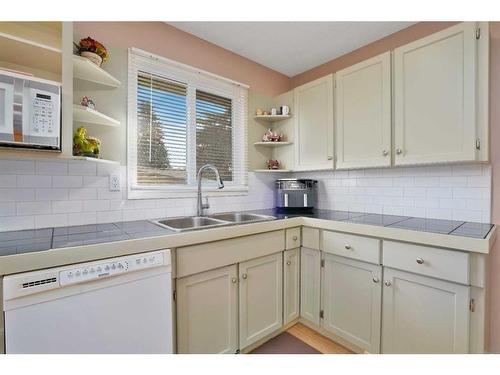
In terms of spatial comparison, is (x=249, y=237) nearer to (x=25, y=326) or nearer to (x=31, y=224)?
(x=25, y=326)

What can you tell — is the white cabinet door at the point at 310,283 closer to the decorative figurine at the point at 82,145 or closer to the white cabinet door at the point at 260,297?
the white cabinet door at the point at 260,297

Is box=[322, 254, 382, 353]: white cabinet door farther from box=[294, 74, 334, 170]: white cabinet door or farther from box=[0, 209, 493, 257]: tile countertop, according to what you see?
box=[294, 74, 334, 170]: white cabinet door

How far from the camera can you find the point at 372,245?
4.98 feet

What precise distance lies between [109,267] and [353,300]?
4.84 feet

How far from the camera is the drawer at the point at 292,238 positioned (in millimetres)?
1825

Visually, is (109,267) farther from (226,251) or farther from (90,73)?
(90,73)

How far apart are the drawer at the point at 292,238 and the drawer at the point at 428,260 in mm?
607

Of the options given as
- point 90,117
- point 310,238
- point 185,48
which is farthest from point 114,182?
point 310,238

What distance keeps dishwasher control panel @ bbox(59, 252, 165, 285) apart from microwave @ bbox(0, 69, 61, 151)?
2.00 feet

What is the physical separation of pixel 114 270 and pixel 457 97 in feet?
6.77

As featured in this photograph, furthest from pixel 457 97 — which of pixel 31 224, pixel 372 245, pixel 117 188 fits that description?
pixel 31 224

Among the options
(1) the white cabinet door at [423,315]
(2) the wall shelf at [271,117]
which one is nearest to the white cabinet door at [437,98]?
(1) the white cabinet door at [423,315]

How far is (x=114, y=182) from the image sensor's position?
5.45ft

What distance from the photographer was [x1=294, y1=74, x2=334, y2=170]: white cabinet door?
211 cm
